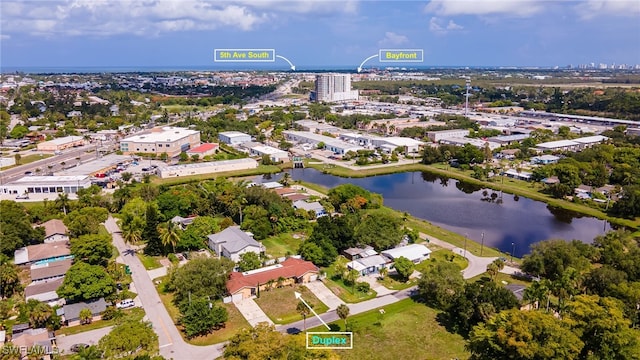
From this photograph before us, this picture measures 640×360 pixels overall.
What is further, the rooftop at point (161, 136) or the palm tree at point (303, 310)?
the rooftop at point (161, 136)

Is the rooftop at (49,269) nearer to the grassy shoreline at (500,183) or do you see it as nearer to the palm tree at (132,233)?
the palm tree at (132,233)

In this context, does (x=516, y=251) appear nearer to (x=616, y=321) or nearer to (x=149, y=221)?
(x=616, y=321)

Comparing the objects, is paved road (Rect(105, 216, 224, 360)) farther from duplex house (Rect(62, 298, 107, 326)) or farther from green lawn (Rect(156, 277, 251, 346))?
duplex house (Rect(62, 298, 107, 326))

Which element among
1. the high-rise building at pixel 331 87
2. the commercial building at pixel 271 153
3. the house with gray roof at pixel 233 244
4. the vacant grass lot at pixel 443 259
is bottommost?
the vacant grass lot at pixel 443 259

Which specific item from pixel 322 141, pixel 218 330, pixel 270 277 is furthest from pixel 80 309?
pixel 322 141

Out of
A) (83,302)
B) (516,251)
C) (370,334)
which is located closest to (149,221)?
(83,302)

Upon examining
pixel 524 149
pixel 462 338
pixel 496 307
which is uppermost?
pixel 524 149

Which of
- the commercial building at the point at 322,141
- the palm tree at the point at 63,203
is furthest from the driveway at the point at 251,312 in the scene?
the commercial building at the point at 322,141
